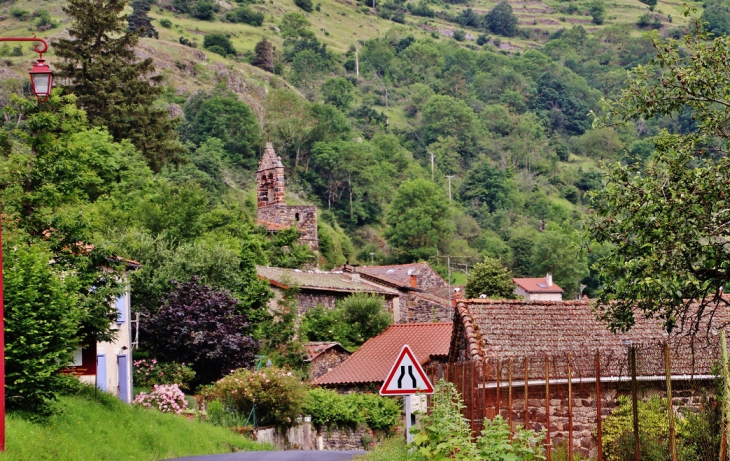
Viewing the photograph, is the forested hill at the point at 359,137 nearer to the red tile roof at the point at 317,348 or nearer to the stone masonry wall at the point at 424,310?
the red tile roof at the point at 317,348

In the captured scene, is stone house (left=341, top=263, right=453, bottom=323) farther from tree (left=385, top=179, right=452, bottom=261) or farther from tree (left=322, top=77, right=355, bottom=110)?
tree (left=322, top=77, right=355, bottom=110)

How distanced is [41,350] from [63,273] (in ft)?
15.6

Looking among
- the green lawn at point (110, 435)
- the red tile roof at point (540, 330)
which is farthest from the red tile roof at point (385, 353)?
the red tile roof at point (540, 330)

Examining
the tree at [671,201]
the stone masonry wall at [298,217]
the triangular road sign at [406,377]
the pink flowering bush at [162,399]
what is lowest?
the pink flowering bush at [162,399]

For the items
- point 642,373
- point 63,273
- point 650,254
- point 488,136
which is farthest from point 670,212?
point 488,136

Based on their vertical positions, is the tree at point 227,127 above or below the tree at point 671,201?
above

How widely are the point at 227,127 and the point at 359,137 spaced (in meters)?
22.8

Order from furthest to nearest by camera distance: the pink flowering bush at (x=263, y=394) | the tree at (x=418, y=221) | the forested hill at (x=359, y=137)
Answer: the tree at (x=418, y=221) → the forested hill at (x=359, y=137) → the pink flowering bush at (x=263, y=394)

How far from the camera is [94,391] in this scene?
25.7m

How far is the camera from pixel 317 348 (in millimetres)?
46250

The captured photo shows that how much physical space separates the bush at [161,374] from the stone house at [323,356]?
8842 mm

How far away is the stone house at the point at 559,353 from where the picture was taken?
17.4 meters

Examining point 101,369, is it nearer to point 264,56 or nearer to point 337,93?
point 337,93

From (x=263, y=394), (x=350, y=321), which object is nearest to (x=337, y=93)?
(x=350, y=321)
